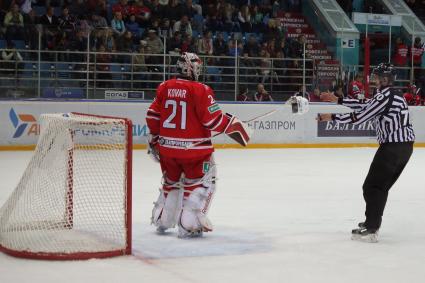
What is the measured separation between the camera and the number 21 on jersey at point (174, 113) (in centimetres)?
595

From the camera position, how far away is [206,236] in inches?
241

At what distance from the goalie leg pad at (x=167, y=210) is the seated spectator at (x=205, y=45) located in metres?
10.5

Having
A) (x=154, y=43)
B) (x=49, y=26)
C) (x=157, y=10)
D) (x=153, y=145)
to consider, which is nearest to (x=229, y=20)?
(x=157, y=10)

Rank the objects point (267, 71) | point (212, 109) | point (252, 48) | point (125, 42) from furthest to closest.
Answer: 1. point (252, 48)
2. point (267, 71)
3. point (125, 42)
4. point (212, 109)

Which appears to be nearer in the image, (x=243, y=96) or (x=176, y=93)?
(x=176, y=93)

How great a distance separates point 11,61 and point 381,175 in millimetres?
9675

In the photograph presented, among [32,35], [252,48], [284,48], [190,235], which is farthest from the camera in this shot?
[284,48]

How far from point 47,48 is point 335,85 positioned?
241 inches

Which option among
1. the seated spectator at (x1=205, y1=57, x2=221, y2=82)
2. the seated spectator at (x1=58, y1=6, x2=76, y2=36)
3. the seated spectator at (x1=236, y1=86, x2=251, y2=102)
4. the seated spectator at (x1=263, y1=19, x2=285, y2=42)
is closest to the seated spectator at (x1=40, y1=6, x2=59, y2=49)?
the seated spectator at (x1=58, y1=6, x2=76, y2=36)

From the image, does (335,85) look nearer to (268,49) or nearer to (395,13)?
(268,49)

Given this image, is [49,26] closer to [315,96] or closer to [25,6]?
[25,6]

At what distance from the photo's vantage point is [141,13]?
680 inches

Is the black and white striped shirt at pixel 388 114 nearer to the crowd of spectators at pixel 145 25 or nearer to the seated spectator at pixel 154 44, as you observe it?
the crowd of spectators at pixel 145 25

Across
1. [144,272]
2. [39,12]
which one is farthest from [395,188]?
[39,12]
